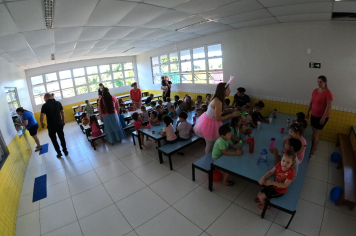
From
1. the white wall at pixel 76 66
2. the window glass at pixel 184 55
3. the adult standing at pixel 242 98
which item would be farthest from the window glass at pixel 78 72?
the adult standing at pixel 242 98

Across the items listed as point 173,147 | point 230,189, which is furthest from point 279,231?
point 173,147

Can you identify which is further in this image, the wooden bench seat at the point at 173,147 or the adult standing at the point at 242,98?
the adult standing at the point at 242,98

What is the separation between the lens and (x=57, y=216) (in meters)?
2.77

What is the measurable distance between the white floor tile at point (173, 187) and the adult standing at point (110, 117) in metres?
2.37

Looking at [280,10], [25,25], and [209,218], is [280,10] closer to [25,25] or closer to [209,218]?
[209,218]

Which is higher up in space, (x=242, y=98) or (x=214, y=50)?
(x=214, y=50)

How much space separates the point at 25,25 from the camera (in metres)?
2.76

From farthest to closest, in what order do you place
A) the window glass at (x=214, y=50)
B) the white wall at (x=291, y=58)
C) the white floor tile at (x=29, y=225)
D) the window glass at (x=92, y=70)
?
1. the window glass at (x=92, y=70)
2. the window glass at (x=214, y=50)
3. the white wall at (x=291, y=58)
4. the white floor tile at (x=29, y=225)

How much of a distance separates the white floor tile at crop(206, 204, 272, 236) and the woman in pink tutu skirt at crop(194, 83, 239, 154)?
1194mm

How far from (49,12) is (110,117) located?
9.11 ft

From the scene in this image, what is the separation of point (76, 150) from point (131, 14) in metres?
4.08

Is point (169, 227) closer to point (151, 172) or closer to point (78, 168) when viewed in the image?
point (151, 172)

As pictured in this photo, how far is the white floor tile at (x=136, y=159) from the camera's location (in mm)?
3965

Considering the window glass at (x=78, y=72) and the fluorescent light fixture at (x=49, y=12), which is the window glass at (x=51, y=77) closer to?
the window glass at (x=78, y=72)
